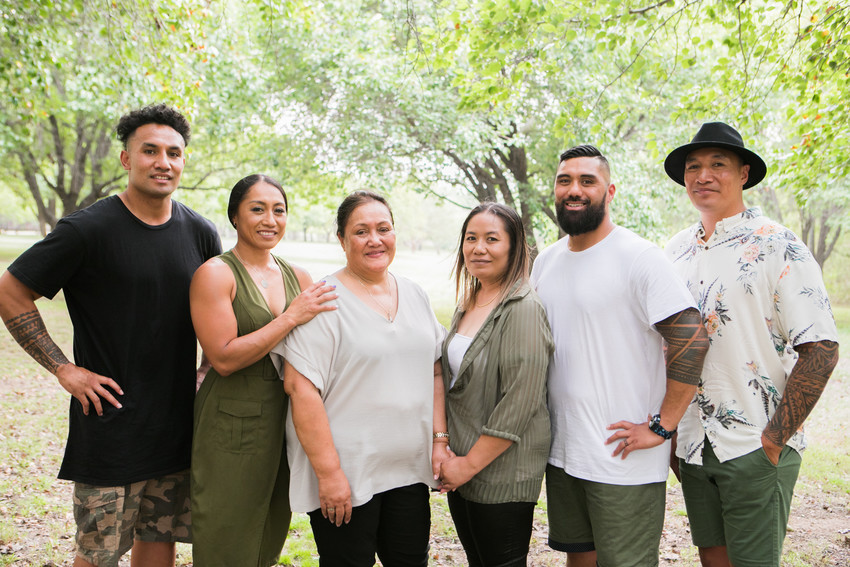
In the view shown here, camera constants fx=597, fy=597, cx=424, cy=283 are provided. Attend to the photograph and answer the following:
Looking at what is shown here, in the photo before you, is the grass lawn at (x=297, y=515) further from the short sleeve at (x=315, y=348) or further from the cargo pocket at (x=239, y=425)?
the cargo pocket at (x=239, y=425)

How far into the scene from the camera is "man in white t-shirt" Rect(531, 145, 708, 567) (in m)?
2.74

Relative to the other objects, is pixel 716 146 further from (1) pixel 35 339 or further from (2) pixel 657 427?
(1) pixel 35 339

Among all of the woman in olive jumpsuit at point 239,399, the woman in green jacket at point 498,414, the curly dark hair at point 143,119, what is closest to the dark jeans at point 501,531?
the woman in green jacket at point 498,414

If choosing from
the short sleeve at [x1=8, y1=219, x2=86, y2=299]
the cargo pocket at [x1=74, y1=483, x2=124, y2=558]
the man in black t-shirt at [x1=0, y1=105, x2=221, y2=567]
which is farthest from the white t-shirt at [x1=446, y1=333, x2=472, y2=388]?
the short sleeve at [x1=8, y1=219, x2=86, y2=299]

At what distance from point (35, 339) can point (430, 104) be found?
10.0 m

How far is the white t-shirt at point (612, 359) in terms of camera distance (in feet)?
9.07

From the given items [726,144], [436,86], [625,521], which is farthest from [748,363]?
[436,86]

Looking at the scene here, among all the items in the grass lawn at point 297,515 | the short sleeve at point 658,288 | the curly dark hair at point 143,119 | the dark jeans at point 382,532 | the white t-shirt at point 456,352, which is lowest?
the grass lawn at point 297,515

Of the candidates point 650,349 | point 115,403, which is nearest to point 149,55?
point 115,403

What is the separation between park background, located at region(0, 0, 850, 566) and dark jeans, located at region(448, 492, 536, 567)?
154 cm

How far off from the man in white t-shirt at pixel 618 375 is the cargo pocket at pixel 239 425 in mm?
1453

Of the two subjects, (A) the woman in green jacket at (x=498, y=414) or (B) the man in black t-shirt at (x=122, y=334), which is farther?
(B) the man in black t-shirt at (x=122, y=334)

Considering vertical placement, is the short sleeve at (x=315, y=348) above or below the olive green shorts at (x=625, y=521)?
above

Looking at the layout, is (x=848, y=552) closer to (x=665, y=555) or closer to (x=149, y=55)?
(x=665, y=555)
